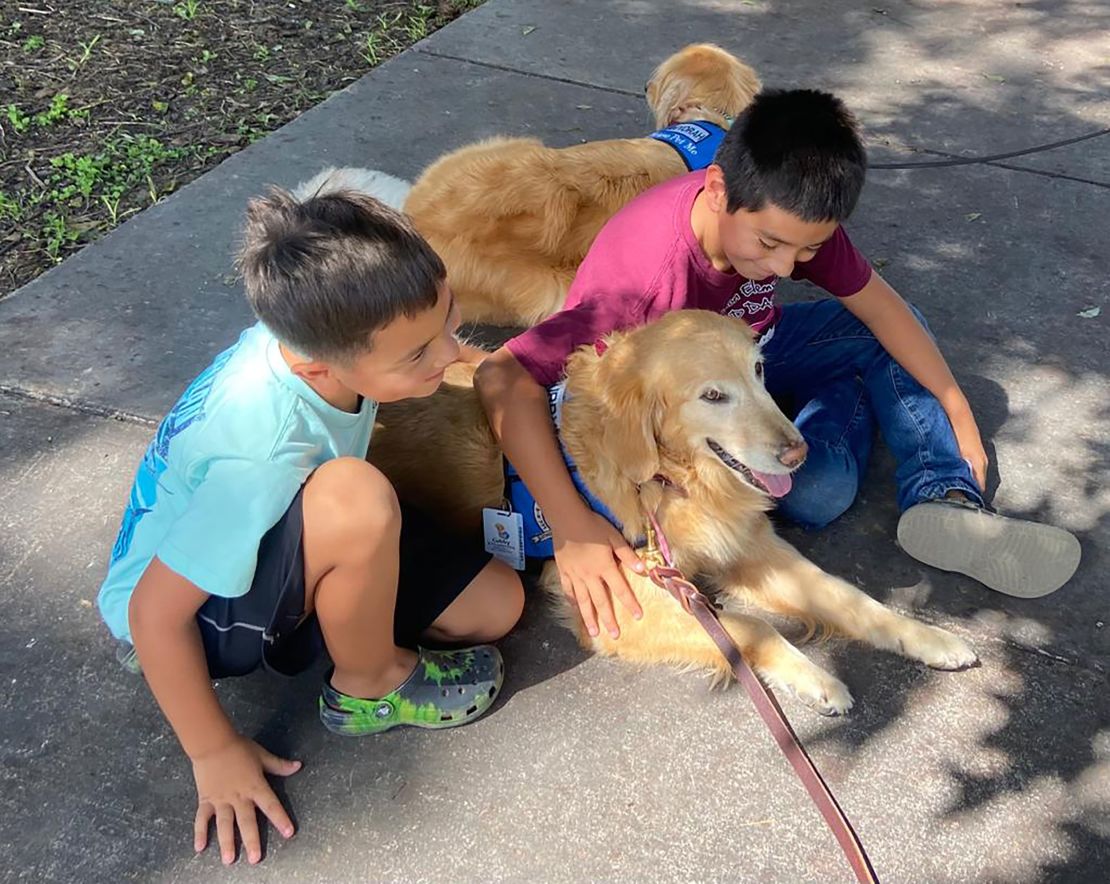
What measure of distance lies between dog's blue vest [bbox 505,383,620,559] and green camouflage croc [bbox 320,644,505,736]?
44 centimetres

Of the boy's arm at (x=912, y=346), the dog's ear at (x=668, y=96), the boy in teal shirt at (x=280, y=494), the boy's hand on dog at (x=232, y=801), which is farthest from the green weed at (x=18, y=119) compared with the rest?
the boy's arm at (x=912, y=346)

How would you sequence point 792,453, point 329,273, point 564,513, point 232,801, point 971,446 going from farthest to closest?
point 971,446 < point 564,513 < point 792,453 < point 232,801 < point 329,273

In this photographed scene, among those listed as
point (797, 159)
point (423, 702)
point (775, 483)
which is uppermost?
point (797, 159)

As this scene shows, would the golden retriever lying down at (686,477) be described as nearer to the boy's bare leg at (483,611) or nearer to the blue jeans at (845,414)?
the boy's bare leg at (483,611)

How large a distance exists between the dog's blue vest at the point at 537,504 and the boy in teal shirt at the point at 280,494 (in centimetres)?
56

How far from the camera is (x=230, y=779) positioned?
223 centimetres

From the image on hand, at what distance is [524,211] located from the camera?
3.76m

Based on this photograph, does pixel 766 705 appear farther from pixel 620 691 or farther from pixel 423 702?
pixel 423 702

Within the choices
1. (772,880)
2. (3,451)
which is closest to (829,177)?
(772,880)

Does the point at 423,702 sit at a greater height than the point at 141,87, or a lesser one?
lesser

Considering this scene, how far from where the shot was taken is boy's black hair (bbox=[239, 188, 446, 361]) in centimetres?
197

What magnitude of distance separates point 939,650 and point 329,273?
6.04ft

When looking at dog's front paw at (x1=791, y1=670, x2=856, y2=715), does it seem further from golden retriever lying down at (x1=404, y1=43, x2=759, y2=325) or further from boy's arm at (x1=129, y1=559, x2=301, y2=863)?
golden retriever lying down at (x1=404, y1=43, x2=759, y2=325)

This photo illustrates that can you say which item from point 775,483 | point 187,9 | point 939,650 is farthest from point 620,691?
point 187,9
